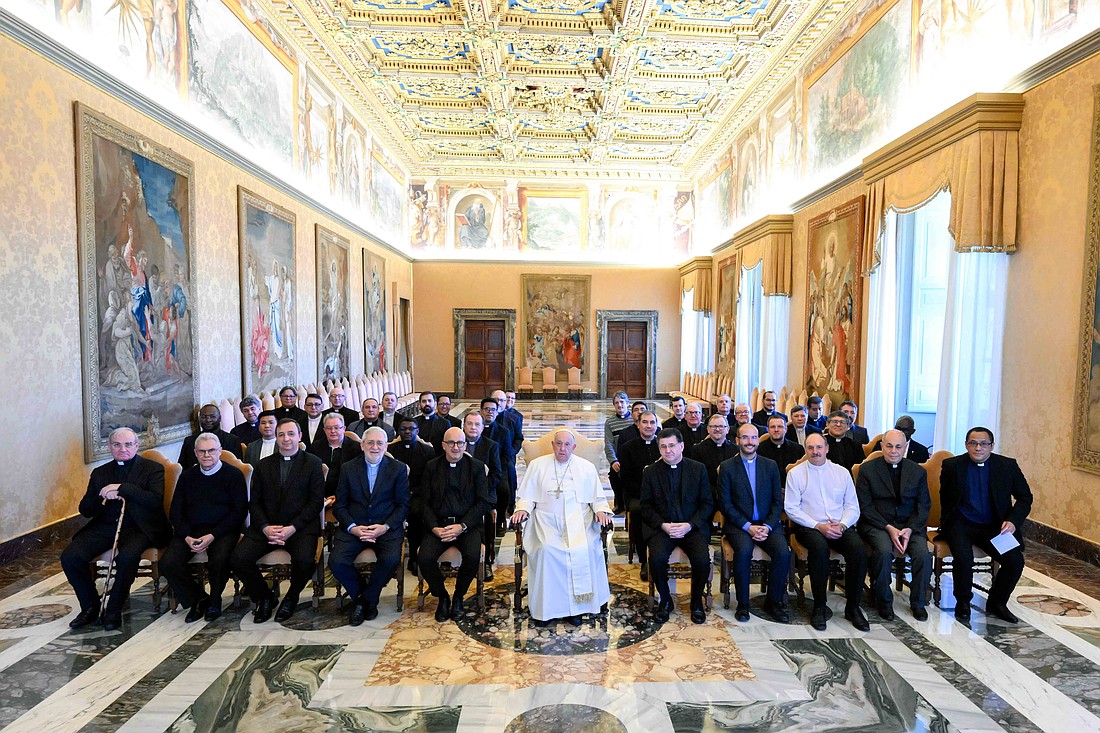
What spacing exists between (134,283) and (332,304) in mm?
6614

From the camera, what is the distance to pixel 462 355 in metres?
21.2

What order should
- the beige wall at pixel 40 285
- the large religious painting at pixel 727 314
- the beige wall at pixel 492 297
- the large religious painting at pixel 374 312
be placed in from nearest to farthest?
1. the beige wall at pixel 40 285
2. the large religious painting at pixel 727 314
3. the large religious painting at pixel 374 312
4. the beige wall at pixel 492 297

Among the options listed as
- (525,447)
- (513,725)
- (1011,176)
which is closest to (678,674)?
(513,725)

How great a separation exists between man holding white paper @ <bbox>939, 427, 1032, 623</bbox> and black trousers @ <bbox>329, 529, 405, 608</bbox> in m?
4.42

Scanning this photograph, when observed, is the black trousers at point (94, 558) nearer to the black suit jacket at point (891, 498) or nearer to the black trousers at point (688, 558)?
the black trousers at point (688, 558)

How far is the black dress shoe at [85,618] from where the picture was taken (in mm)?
4422

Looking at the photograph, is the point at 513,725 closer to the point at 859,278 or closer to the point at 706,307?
the point at 859,278

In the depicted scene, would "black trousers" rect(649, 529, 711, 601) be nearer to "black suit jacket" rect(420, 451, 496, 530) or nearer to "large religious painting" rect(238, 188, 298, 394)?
"black suit jacket" rect(420, 451, 496, 530)

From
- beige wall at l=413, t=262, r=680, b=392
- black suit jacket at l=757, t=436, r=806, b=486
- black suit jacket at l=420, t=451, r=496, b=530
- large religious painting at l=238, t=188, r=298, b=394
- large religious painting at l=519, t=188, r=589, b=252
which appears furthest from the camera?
beige wall at l=413, t=262, r=680, b=392

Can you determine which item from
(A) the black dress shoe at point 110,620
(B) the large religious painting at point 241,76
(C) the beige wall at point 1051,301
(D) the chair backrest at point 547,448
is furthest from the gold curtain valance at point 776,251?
(A) the black dress shoe at point 110,620

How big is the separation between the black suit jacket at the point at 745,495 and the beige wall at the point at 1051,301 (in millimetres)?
3020

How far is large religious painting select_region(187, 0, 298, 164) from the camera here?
812 centimetres

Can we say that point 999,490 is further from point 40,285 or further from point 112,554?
point 40,285

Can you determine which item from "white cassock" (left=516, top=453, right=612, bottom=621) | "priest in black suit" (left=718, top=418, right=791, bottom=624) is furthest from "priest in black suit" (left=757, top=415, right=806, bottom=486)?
"white cassock" (left=516, top=453, right=612, bottom=621)
